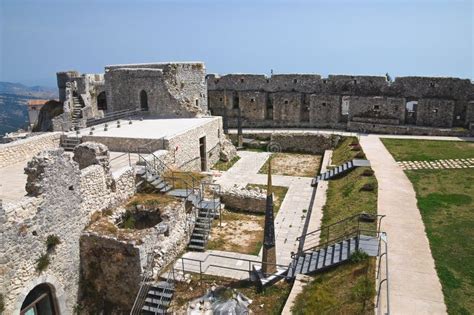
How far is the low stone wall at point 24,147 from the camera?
58.6 feet

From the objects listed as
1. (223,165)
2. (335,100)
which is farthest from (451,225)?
(335,100)

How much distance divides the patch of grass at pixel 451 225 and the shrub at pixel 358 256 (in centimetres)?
209

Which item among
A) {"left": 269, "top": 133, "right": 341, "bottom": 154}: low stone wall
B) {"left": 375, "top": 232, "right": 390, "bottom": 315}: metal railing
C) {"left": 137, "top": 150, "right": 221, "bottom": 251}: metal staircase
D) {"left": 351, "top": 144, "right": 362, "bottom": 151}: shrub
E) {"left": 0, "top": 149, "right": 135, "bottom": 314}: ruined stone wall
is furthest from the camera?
{"left": 269, "top": 133, "right": 341, "bottom": 154}: low stone wall

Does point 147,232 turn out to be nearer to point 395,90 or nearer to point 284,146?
point 284,146

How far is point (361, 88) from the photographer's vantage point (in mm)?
34188

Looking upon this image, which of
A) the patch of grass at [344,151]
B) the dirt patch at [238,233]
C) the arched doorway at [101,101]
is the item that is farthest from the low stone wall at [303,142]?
the arched doorway at [101,101]

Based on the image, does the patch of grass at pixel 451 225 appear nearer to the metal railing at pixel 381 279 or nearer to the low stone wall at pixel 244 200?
the metal railing at pixel 381 279

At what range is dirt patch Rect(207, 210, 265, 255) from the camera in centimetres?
1633

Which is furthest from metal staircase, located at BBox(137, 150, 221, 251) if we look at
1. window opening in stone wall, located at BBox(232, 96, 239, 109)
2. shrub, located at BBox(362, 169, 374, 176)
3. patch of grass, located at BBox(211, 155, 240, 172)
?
window opening in stone wall, located at BBox(232, 96, 239, 109)

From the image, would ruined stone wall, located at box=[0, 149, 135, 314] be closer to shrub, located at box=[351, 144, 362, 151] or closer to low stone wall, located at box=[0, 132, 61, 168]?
low stone wall, located at box=[0, 132, 61, 168]

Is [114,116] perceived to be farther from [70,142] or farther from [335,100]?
[335,100]

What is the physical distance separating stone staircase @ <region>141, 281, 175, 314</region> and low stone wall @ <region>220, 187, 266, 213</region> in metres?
7.26

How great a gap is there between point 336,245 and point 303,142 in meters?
18.8

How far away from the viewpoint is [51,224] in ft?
41.9
